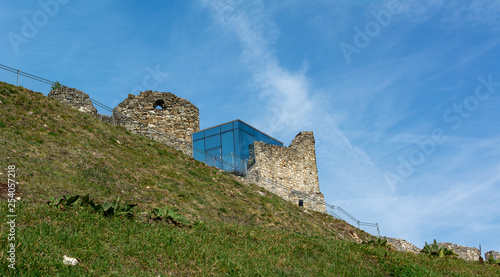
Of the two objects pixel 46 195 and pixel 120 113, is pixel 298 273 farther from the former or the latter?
pixel 120 113

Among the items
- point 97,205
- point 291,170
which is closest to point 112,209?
point 97,205

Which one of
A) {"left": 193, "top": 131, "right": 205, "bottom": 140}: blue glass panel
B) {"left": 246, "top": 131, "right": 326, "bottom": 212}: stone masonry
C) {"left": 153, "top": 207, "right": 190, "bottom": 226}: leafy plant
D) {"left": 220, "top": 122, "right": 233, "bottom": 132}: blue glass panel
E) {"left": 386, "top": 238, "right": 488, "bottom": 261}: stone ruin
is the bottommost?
{"left": 153, "top": 207, "right": 190, "bottom": 226}: leafy plant

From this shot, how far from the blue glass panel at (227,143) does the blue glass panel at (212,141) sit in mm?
430

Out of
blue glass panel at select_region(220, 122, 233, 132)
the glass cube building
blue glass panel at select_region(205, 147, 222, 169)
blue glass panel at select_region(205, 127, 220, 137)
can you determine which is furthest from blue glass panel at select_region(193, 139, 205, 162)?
blue glass panel at select_region(220, 122, 233, 132)

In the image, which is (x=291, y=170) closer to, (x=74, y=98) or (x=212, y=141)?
(x=212, y=141)

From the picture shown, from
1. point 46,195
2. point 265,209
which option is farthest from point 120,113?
point 46,195

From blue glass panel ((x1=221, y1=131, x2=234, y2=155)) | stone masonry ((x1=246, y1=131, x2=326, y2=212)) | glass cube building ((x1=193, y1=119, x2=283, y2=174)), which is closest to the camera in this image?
stone masonry ((x1=246, y1=131, x2=326, y2=212))

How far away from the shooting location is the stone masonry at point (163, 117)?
31.3 m

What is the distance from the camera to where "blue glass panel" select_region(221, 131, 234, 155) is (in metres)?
32.2

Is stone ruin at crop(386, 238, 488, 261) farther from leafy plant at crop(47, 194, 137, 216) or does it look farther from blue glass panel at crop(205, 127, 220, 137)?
leafy plant at crop(47, 194, 137, 216)

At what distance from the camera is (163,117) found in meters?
32.6

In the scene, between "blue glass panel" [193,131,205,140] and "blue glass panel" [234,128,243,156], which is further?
"blue glass panel" [193,131,205,140]

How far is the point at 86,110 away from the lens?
2644 centimetres

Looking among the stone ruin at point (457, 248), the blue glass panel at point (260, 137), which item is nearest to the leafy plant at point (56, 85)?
the blue glass panel at point (260, 137)
